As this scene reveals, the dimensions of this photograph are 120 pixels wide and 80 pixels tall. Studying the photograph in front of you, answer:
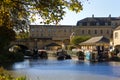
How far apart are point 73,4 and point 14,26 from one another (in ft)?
11.9

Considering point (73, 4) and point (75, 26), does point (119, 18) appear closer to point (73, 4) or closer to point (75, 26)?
point (75, 26)

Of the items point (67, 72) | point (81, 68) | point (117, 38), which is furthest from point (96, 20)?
point (67, 72)

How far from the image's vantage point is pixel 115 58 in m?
65.4

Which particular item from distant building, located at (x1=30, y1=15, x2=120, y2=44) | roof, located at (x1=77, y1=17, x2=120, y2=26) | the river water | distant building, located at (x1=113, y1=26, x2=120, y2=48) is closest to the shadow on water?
the river water

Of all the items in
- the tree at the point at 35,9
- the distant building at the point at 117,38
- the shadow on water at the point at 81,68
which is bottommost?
the shadow on water at the point at 81,68

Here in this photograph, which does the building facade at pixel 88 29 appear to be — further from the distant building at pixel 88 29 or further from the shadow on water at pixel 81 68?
the shadow on water at pixel 81 68

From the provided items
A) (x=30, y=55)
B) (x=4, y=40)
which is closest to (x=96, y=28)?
(x=30, y=55)

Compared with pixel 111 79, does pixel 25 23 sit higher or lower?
higher

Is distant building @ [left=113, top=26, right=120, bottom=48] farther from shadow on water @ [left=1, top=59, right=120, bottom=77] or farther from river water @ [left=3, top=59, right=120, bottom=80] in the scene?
river water @ [left=3, top=59, right=120, bottom=80]

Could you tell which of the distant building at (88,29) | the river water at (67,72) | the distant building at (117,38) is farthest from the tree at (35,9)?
the distant building at (88,29)

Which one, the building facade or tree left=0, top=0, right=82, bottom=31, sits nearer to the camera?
tree left=0, top=0, right=82, bottom=31

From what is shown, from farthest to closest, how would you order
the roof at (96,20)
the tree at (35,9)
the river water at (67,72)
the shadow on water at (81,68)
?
the roof at (96,20) → the shadow on water at (81,68) → the river water at (67,72) → the tree at (35,9)

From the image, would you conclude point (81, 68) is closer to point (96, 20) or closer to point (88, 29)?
point (96, 20)

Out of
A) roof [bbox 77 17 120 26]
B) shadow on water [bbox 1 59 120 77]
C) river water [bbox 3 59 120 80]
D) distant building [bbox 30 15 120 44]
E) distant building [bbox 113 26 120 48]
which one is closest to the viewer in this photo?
river water [bbox 3 59 120 80]
